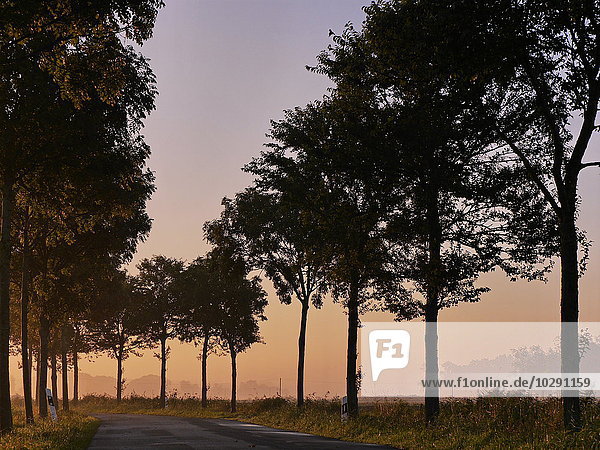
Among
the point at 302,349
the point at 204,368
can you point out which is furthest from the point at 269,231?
the point at 204,368

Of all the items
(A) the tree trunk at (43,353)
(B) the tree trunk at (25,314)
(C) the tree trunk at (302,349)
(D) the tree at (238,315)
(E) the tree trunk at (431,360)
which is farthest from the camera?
(D) the tree at (238,315)

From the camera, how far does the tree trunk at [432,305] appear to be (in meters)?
21.3

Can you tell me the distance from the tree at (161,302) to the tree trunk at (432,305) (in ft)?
131

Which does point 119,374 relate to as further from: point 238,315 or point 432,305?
point 432,305

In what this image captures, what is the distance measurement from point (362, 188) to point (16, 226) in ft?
50.6

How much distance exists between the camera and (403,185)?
2247 centimetres

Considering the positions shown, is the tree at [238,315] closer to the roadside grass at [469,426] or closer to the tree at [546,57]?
the roadside grass at [469,426]

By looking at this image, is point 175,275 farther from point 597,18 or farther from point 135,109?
point 597,18

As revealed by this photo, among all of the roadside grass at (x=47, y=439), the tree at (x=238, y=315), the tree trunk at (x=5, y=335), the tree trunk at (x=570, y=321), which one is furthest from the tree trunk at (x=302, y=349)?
the tree trunk at (x=570, y=321)

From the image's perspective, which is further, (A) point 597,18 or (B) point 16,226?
(B) point 16,226

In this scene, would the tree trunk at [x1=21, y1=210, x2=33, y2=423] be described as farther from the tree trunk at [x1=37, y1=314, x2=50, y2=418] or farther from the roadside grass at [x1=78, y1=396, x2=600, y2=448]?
the roadside grass at [x1=78, y1=396, x2=600, y2=448]

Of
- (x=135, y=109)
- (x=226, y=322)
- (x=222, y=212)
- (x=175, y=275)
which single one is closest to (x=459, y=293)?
(x=135, y=109)

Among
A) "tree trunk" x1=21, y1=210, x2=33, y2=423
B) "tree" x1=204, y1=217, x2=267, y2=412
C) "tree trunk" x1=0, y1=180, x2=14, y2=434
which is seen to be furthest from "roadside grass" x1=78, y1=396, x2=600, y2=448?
"tree" x1=204, y1=217, x2=267, y2=412

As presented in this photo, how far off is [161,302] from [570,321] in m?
50.3
